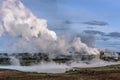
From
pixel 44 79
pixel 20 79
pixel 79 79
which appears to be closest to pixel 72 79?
pixel 79 79

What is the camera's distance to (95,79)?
432 feet

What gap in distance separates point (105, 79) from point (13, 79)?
38.1 meters

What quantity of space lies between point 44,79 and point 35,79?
4100 millimetres

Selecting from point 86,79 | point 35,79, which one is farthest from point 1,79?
point 86,79

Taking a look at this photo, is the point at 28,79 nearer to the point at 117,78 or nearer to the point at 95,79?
the point at 95,79

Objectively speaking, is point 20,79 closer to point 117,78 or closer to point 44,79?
point 44,79

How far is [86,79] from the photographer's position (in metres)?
132

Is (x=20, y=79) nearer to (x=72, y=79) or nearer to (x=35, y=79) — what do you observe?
(x=35, y=79)

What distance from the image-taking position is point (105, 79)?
132125 millimetres

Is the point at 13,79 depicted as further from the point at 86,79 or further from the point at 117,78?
the point at 117,78

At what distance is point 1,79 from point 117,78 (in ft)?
160

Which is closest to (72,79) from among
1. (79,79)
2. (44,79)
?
(79,79)

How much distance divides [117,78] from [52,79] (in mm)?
26648

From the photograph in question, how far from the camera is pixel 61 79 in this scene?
134375 mm
